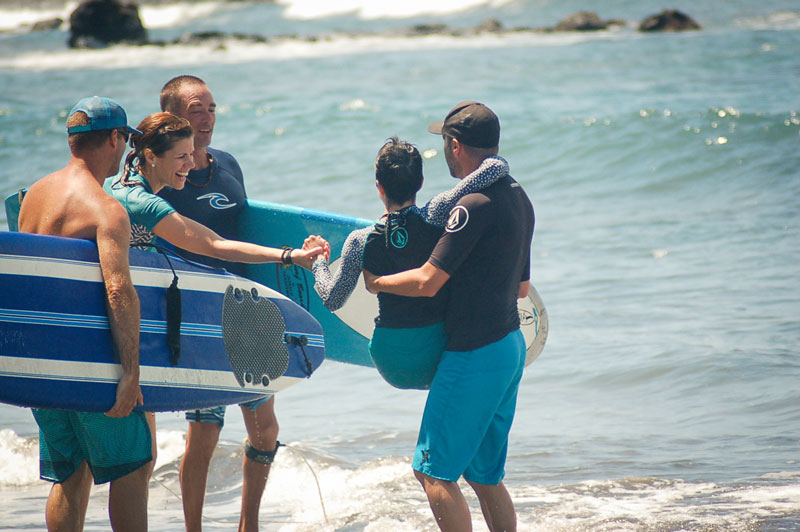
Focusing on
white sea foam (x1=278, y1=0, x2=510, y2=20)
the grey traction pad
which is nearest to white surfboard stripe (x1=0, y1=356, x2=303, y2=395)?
the grey traction pad

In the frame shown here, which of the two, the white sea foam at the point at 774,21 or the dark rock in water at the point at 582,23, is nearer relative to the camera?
the white sea foam at the point at 774,21

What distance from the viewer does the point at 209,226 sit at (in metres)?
3.83

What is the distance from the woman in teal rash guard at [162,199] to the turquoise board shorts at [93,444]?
1.19 ft

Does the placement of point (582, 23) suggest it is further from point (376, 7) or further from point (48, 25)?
point (48, 25)

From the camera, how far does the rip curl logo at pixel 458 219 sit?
9.70 feet

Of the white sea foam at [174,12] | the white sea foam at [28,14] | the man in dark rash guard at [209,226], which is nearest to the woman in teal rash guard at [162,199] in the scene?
the man in dark rash guard at [209,226]

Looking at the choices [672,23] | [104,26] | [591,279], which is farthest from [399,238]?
[104,26]

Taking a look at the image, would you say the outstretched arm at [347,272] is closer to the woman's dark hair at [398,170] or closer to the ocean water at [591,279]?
the woman's dark hair at [398,170]

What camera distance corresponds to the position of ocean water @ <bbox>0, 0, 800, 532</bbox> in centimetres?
462

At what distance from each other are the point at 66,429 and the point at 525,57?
2615 centimetres

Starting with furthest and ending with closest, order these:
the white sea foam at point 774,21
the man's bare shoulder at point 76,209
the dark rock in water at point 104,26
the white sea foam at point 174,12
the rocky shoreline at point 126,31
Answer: the white sea foam at point 174,12 → the dark rock in water at point 104,26 → the rocky shoreline at point 126,31 → the white sea foam at point 774,21 → the man's bare shoulder at point 76,209

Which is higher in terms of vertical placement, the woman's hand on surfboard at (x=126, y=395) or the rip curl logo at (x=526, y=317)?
the woman's hand on surfboard at (x=126, y=395)

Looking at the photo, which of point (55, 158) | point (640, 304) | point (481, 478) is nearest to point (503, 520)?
point (481, 478)

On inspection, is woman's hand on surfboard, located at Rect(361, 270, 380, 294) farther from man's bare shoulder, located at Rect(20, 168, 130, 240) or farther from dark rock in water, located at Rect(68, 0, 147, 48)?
dark rock in water, located at Rect(68, 0, 147, 48)
